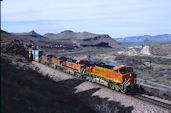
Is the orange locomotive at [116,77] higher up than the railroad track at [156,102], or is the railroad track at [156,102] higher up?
the orange locomotive at [116,77]

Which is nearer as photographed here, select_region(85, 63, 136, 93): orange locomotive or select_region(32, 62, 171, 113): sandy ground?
select_region(32, 62, 171, 113): sandy ground

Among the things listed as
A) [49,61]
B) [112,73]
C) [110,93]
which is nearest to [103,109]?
[110,93]

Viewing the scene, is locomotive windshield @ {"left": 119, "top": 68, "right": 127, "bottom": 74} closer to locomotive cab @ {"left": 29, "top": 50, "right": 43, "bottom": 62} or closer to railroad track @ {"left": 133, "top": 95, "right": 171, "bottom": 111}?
railroad track @ {"left": 133, "top": 95, "right": 171, "bottom": 111}

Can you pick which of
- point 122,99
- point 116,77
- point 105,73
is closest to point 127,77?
point 116,77

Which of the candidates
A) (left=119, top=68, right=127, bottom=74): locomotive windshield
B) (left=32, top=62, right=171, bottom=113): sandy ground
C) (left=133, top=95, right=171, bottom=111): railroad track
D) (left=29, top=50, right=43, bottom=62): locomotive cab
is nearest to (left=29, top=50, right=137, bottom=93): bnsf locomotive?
(left=119, top=68, right=127, bottom=74): locomotive windshield

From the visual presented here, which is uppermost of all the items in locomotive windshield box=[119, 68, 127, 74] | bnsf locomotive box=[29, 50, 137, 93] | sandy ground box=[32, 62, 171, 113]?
locomotive windshield box=[119, 68, 127, 74]

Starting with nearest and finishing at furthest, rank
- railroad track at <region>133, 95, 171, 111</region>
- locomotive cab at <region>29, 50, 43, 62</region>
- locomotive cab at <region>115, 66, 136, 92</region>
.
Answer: railroad track at <region>133, 95, 171, 111</region>
locomotive cab at <region>115, 66, 136, 92</region>
locomotive cab at <region>29, 50, 43, 62</region>

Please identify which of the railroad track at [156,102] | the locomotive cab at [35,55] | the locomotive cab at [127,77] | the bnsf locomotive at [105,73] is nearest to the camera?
the railroad track at [156,102]

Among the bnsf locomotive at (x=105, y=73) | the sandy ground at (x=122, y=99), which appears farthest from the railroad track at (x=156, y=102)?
the bnsf locomotive at (x=105, y=73)

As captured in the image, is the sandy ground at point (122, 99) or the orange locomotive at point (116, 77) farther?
the orange locomotive at point (116, 77)

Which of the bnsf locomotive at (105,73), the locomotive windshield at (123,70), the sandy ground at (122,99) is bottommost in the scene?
the sandy ground at (122,99)

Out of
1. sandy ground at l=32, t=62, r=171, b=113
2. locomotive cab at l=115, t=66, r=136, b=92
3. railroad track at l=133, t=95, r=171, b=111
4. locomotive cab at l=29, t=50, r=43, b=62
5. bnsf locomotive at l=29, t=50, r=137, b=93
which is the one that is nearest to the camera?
sandy ground at l=32, t=62, r=171, b=113

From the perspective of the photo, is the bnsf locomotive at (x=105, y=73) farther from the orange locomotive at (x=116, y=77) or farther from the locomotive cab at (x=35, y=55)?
the locomotive cab at (x=35, y=55)

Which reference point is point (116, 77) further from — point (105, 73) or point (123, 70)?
point (105, 73)
